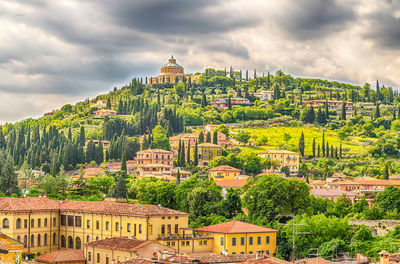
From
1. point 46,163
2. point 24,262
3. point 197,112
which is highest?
point 197,112

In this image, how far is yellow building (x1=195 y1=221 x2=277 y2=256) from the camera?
50.4 meters

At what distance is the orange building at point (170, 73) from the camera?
190m

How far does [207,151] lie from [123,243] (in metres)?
75.3

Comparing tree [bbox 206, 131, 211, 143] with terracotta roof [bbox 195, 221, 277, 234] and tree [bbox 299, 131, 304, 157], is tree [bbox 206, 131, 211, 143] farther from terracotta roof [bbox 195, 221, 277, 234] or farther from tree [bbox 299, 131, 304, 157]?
terracotta roof [bbox 195, 221, 277, 234]

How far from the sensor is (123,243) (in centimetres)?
4706

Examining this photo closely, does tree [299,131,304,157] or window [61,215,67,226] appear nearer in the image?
window [61,215,67,226]

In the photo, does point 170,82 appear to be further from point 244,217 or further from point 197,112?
point 244,217

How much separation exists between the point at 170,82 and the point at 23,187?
109837 mm

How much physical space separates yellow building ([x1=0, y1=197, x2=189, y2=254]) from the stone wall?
18570mm

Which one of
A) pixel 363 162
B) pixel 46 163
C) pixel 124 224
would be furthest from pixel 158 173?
pixel 124 224

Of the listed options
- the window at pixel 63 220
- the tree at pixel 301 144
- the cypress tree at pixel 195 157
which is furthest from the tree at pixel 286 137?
the window at pixel 63 220

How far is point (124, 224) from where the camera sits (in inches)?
2087

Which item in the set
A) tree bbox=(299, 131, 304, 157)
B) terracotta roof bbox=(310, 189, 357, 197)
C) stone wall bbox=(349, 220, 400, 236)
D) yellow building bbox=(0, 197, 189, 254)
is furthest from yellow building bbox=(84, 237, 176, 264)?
tree bbox=(299, 131, 304, 157)

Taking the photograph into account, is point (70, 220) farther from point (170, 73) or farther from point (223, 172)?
point (170, 73)
